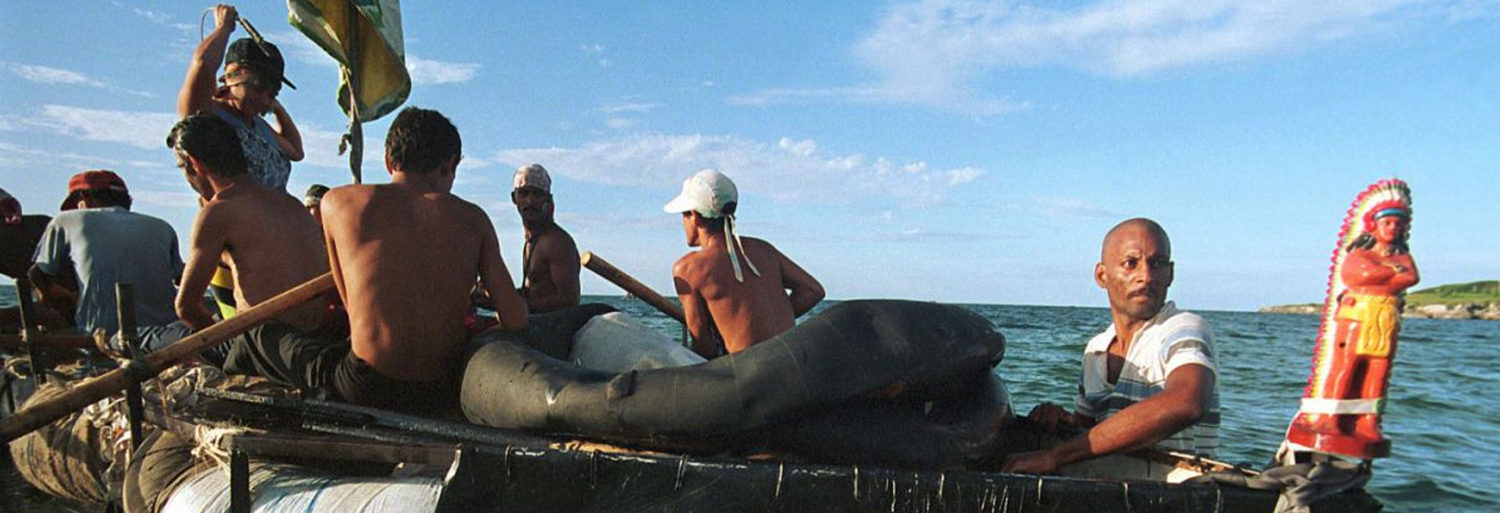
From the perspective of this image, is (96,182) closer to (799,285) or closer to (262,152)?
(262,152)

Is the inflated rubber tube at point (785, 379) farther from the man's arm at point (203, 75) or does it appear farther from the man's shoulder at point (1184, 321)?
the man's arm at point (203, 75)

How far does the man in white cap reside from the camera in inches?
176

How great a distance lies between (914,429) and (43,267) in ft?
19.3

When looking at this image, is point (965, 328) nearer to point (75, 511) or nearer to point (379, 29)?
point (379, 29)

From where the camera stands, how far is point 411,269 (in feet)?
10.8

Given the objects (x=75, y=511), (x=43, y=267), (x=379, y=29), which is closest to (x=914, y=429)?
(x=379, y=29)

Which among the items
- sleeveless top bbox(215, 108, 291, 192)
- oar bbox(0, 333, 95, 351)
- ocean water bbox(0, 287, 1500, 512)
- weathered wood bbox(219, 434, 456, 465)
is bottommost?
ocean water bbox(0, 287, 1500, 512)

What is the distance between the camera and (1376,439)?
216 centimetres

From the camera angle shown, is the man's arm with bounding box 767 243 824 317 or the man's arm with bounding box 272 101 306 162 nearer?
the man's arm with bounding box 767 243 824 317

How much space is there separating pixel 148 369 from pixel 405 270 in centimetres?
116

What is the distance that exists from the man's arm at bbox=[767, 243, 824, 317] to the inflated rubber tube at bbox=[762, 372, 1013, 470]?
220 cm

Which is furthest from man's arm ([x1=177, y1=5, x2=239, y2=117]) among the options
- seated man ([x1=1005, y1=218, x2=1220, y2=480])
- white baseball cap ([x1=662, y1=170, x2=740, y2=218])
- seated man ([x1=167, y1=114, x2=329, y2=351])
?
seated man ([x1=1005, y1=218, x2=1220, y2=480])

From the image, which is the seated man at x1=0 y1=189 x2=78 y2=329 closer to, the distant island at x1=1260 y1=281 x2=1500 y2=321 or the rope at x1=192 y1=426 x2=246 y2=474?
the rope at x1=192 y1=426 x2=246 y2=474

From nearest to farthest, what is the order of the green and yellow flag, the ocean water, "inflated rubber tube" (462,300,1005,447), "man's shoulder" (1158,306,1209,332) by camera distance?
"inflated rubber tube" (462,300,1005,447)
"man's shoulder" (1158,306,1209,332)
the green and yellow flag
the ocean water
